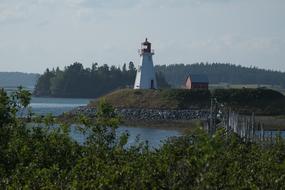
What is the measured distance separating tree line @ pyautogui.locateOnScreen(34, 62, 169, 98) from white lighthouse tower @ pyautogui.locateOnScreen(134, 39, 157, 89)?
6565 centimetres

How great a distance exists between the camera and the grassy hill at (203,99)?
9231 cm

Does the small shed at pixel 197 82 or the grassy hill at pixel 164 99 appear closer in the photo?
the grassy hill at pixel 164 99

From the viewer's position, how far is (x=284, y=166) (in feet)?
44.9

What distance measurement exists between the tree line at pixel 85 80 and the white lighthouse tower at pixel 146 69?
65.7 m

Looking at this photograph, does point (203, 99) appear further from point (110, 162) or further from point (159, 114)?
point (110, 162)

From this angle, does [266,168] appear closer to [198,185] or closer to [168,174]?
[168,174]

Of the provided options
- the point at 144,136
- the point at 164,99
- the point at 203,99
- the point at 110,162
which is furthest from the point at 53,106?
the point at 110,162

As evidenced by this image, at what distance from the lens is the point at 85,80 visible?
180625mm

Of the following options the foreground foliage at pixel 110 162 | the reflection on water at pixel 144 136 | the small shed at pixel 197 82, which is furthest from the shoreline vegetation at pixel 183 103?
the foreground foliage at pixel 110 162

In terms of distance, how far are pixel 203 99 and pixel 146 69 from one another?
8.53 meters

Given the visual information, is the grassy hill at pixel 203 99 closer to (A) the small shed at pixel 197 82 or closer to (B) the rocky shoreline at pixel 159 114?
(B) the rocky shoreline at pixel 159 114

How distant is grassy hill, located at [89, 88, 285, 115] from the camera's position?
92312mm

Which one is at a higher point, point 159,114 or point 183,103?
point 183,103

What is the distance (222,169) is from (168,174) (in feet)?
3.90
